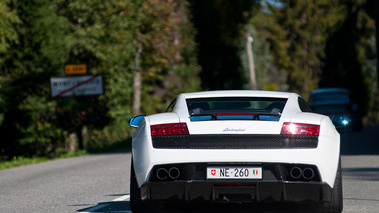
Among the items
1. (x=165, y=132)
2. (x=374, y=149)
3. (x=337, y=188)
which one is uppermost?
(x=165, y=132)

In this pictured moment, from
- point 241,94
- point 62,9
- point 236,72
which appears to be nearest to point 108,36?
point 62,9

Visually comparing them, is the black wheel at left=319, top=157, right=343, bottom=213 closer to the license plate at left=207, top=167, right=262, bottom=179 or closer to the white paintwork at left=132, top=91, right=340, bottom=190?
the white paintwork at left=132, top=91, right=340, bottom=190

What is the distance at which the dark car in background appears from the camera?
26719mm

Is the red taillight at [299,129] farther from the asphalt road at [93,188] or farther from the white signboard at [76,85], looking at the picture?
the white signboard at [76,85]

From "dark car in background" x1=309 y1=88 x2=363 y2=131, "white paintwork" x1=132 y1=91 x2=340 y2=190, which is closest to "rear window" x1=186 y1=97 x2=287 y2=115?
"white paintwork" x1=132 y1=91 x2=340 y2=190

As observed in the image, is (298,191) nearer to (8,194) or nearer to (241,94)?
(241,94)

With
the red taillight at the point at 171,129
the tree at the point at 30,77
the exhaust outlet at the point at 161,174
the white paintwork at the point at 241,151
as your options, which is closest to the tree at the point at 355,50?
the tree at the point at 30,77

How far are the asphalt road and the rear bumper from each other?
97cm

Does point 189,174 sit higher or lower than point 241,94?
lower

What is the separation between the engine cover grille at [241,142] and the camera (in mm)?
6848

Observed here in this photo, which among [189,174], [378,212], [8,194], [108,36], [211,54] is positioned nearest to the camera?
[189,174]

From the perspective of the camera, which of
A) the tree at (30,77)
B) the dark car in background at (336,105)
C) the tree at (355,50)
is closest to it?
the tree at (30,77)

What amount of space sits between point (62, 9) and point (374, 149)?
15.4m

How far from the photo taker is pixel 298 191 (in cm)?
683
